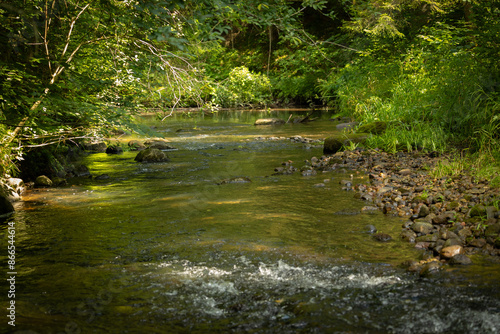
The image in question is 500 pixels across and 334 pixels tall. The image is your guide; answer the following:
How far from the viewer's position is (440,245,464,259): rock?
3968 mm

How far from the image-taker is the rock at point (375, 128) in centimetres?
1049

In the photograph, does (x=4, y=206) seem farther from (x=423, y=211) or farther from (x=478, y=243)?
(x=478, y=243)

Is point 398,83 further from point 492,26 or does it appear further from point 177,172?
point 177,172

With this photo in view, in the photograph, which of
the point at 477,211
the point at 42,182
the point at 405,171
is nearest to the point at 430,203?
the point at 477,211

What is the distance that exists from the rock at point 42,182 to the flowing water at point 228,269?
809mm

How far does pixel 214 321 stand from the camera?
3115 mm

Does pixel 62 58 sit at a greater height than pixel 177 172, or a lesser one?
greater

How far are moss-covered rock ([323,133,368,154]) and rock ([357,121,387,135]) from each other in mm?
250

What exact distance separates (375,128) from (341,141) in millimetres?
908

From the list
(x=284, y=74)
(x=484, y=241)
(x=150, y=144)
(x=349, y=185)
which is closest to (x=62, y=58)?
(x=349, y=185)

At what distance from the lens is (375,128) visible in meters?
10.6

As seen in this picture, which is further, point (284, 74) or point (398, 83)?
point (284, 74)

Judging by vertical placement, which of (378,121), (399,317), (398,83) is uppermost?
(398,83)

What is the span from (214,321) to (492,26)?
716 cm
